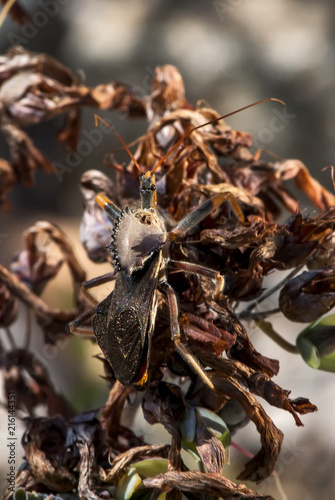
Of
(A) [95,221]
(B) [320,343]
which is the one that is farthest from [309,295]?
(A) [95,221]

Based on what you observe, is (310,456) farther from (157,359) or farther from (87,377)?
(87,377)

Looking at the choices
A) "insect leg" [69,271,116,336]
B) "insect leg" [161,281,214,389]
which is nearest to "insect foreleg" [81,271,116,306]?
"insect leg" [69,271,116,336]

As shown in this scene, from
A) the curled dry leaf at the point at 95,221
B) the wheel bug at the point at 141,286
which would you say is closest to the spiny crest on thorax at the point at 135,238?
the wheel bug at the point at 141,286

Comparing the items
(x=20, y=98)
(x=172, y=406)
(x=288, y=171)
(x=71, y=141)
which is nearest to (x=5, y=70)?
(x=20, y=98)

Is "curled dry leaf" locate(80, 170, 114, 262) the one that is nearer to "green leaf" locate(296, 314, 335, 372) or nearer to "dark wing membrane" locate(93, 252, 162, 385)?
"dark wing membrane" locate(93, 252, 162, 385)

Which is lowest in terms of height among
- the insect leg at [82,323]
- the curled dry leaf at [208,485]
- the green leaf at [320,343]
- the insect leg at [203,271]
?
the curled dry leaf at [208,485]

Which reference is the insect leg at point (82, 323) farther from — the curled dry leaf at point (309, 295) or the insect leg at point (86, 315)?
the curled dry leaf at point (309, 295)

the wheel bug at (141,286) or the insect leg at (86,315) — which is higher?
the wheel bug at (141,286)
